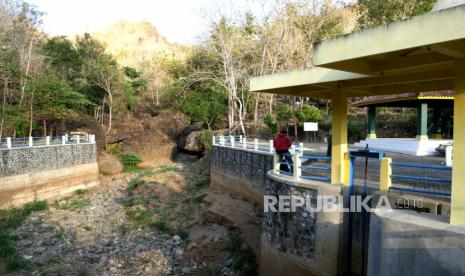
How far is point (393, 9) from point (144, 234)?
75.8 ft

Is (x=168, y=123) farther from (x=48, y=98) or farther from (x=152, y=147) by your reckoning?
(x=48, y=98)

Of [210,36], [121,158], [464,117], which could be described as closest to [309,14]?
[210,36]

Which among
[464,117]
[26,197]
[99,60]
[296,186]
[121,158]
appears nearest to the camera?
[464,117]

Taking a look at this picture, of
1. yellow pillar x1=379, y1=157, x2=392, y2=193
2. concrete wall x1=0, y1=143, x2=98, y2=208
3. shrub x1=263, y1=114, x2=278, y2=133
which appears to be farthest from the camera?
shrub x1=263, y1=114, x2=278, y2=133

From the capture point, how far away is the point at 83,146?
26344 millimetres

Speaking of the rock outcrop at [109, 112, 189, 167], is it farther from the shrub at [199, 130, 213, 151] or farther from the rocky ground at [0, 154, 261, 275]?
the rocky ground at [0, 154, 261, 275]

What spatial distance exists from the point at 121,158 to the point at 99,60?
38.3 ft

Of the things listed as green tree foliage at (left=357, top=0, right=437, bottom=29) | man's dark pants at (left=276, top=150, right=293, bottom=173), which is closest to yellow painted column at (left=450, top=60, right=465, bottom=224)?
man's dark pants at (left=276, top=150, right=293, bottom=173)

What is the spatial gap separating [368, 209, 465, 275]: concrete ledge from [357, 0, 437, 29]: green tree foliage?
79.3 feet

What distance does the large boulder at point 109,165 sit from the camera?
28922 millimetres

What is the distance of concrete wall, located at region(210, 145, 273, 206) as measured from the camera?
56.2 ft

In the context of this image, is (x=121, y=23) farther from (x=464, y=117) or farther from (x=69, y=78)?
(x=464, y=117)

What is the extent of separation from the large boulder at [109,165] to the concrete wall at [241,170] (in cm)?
921

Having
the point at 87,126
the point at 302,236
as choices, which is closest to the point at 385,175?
the point at 302,236
